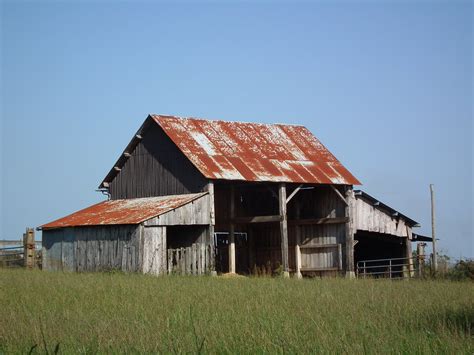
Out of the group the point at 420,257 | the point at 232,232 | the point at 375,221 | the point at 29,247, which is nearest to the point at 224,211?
the point at 232,232

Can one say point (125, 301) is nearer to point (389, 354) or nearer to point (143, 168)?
point (389, 354)

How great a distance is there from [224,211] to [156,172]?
11.6 ft

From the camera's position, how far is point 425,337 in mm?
12484

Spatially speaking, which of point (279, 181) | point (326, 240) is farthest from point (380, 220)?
point (279, 181)

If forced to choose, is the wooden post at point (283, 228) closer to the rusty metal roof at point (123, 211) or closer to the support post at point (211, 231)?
the support post at point (211, 231)

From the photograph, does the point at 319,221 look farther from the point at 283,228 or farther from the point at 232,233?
the point at 232,233

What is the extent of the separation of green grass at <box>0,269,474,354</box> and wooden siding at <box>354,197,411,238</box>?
9.89 meters

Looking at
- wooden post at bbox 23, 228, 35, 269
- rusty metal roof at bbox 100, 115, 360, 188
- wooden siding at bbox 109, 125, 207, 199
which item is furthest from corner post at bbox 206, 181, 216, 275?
wooden post at bbox 23, 228, 35, 269

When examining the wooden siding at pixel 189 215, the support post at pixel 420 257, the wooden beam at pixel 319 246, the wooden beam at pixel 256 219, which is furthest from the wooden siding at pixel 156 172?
the support post at pixel 420 257

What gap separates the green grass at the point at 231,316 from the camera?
479 inches

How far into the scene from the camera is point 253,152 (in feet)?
114

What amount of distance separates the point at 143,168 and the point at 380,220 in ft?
32.4

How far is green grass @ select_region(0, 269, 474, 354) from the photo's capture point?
479 inches

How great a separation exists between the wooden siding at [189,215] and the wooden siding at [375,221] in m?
6.44
